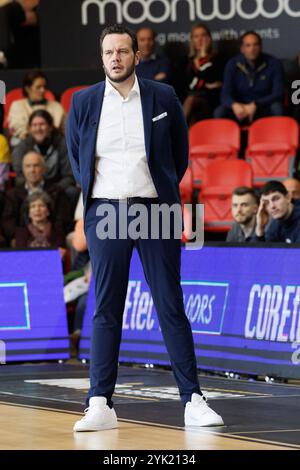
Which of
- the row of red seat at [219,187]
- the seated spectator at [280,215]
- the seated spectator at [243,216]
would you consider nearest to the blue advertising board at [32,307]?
the seated spectator at [243,216]

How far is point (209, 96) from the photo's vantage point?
53.0 ft

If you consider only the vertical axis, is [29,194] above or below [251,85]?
below

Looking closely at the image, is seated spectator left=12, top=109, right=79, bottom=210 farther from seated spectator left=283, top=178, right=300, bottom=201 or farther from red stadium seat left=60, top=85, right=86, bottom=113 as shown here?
seated spectator left=283, top=178, right=300, bottom=201

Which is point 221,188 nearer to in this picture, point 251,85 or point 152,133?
point 251,85

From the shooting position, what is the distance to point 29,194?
47.5 ft

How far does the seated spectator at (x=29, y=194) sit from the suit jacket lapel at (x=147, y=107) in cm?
678

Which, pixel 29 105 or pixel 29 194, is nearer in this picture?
pixel 29 194

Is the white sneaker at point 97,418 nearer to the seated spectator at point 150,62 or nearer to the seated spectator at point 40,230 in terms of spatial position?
the seated spectator at point 40,230

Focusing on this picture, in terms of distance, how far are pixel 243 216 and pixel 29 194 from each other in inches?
128

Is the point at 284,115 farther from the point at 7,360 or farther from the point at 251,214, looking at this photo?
the point at 7,360

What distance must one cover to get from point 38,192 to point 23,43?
4473mm

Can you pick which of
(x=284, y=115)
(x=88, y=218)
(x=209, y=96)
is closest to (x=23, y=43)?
(x=209, y=96)

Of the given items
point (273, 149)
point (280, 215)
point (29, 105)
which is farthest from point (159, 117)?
point (29, 105)

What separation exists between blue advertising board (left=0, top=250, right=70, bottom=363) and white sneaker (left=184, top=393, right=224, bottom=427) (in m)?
4.73
